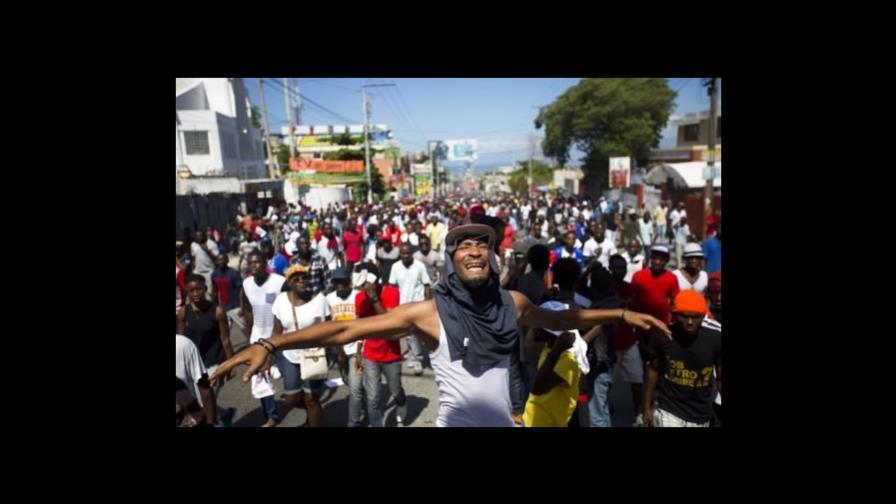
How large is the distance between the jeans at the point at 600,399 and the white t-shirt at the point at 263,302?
3225 mm

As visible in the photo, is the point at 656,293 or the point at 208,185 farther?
the point at 208,185

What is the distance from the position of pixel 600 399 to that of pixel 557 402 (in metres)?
1.17

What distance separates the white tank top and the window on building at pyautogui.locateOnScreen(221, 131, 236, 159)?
103 ft

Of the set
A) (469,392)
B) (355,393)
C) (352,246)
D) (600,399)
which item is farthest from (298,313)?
(352,246)

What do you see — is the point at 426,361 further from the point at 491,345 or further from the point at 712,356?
the point at 491,345

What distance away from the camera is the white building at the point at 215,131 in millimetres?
29156

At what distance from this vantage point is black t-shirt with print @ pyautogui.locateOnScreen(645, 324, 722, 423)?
136 inches

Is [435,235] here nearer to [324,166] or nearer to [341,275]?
[341,275]

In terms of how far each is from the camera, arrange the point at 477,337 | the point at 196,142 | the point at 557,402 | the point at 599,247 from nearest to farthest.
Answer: the point at 477,337, the point at 557,402, the point at 599,247, the point at 196,142

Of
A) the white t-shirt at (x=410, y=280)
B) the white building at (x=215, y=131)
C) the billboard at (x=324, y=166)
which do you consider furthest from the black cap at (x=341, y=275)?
the billboard at (x=324, y=166)

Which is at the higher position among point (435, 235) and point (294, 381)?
point (435, 235)

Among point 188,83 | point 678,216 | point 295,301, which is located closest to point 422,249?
point 295,301

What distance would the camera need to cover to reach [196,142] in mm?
29422

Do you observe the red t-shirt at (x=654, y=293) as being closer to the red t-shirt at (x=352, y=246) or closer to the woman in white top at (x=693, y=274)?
the woman in white top at (x=693, y=274)
